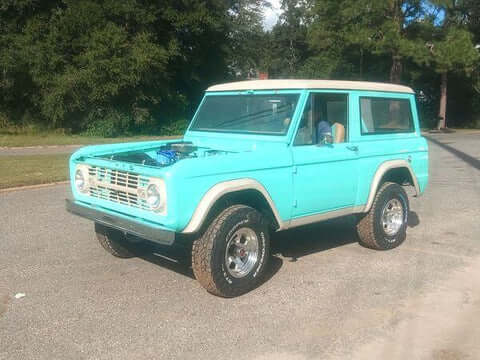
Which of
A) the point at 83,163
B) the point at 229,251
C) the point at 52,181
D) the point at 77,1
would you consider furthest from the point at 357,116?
the point at 77,1

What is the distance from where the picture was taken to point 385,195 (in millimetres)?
6305

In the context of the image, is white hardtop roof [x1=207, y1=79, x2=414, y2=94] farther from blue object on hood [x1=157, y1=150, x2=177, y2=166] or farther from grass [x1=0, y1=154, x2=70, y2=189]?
grass [x1=0, y1=154, x2=70, y2=189]

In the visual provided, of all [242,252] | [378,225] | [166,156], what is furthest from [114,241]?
[378,225]

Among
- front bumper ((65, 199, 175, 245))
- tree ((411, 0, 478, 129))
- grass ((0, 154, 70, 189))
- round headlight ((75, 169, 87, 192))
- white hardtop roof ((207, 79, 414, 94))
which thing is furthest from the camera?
tree ((411, 0, 478, 129))

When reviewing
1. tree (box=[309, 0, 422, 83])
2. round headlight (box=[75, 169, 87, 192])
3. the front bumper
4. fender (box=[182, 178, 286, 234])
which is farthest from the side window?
tree (box=[309, 0, 422, 83])

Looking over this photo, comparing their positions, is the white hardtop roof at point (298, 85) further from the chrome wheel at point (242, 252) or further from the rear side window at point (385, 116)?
the chrome wheel at point (242, 252)

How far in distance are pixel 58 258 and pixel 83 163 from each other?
1.37 m

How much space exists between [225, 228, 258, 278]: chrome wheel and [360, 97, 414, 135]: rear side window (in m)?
2.04

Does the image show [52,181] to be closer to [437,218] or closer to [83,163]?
[83,163]

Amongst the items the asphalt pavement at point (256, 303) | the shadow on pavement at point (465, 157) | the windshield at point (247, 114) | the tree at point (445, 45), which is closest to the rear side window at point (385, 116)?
the windshield at point (247, 114)

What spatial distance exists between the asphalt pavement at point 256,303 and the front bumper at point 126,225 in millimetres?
628

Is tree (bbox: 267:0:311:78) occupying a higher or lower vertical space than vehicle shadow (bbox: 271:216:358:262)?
higher

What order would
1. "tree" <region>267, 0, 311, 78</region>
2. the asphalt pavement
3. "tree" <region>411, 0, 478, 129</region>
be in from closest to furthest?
the asphalt pavement < "tree" <region>411, 0, 478, 129</region> < "tree" <region>267, 0, 311, 78</region>

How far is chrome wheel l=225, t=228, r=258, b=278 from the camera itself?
4.85 m
